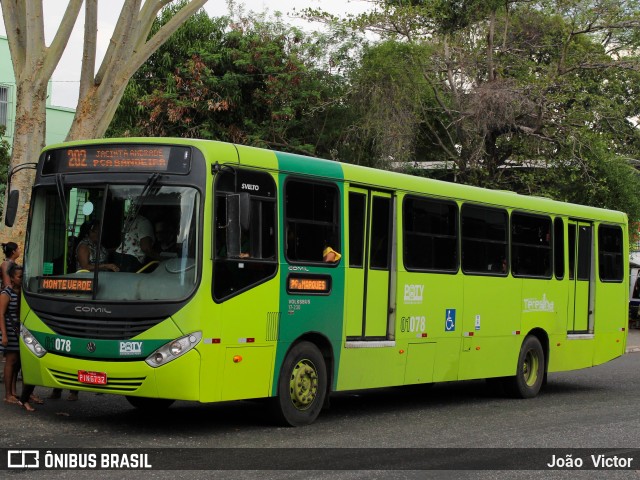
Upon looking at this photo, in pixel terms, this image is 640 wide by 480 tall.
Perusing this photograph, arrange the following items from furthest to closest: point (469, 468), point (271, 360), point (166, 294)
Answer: point (271, 360)
point (166, 294)
point (469, 468)

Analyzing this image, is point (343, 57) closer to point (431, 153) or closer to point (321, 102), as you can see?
point (321, 102)

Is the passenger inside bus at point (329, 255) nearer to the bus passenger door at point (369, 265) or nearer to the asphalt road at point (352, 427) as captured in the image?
the bus passenger door at point (369, 265)

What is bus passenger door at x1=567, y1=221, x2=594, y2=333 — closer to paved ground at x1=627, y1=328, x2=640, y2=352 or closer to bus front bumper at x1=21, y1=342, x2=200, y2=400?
bus front bumper at x1=21, y1=342, x2=200, y2=400

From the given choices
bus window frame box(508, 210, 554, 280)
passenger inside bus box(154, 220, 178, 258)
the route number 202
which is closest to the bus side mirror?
passenger inside bus box(154, 220, 178, 258)

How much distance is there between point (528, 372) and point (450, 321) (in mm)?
2596

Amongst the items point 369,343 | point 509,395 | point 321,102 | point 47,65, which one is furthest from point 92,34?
point 321,102

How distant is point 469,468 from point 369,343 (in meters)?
3.33

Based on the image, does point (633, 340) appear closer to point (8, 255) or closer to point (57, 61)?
point (57, 61)

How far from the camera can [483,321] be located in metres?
14.5

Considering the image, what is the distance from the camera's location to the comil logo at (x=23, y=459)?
27.5 feet

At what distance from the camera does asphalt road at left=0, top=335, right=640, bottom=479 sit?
31.2 feet

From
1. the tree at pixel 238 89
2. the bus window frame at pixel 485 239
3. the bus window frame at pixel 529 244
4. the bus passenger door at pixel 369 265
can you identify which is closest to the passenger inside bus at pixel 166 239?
the bus passenger door at pixel 369 265

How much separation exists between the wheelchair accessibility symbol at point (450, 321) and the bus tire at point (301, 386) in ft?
8.87

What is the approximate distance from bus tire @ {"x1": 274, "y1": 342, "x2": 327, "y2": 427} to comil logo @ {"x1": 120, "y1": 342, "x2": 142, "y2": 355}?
5.30ft
